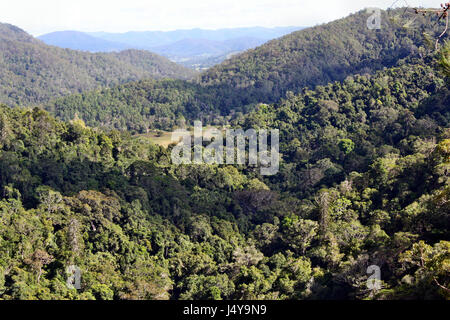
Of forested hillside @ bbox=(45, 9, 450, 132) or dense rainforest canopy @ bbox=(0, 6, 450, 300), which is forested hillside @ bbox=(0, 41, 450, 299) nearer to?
dense rainforest canopy @ bbox=(0, 6, 450, 300)

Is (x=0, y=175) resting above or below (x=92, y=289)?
above

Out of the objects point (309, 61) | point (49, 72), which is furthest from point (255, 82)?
point (49, 72)

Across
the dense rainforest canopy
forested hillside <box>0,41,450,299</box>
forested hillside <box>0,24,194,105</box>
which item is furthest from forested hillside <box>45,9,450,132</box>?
forested hillside <box>0,41,450,299</box>

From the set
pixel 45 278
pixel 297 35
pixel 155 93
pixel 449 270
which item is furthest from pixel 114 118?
pixel 449 270

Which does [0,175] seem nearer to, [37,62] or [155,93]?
[155,93]

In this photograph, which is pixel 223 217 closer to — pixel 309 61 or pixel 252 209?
pixel 252 209

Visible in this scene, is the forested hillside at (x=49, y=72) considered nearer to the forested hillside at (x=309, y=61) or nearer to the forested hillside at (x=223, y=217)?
the forested hillside at (x=309, y=61)
